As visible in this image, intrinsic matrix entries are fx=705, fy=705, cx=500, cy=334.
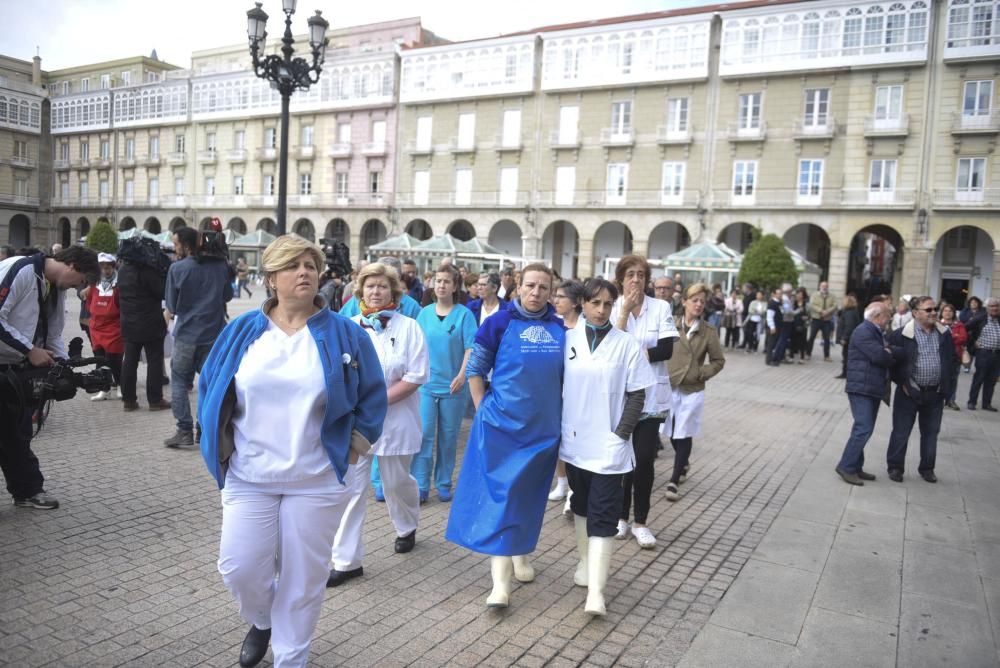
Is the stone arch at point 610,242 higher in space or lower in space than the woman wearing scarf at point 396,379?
higher

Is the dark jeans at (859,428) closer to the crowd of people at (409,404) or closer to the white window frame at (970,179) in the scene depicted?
the crowd of people at (409,404)

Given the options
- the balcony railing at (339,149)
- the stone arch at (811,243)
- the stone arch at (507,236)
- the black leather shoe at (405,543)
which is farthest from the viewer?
the balcony railing at (339,149)

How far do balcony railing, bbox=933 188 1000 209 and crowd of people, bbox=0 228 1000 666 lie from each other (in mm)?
27326

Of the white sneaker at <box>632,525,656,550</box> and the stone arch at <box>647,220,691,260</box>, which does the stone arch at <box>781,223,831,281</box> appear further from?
the white sneaker at <box>632,525,656,550</box>

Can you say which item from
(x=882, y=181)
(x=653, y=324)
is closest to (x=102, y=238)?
(x=882, y=181)

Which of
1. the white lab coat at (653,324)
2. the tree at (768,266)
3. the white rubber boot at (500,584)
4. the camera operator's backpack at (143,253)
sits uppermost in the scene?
the tree at (768,266)

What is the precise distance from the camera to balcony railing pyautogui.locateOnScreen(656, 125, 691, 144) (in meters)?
33.8

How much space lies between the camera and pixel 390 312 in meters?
4.54

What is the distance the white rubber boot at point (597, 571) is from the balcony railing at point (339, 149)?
42172mm

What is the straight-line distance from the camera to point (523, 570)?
14.1ft

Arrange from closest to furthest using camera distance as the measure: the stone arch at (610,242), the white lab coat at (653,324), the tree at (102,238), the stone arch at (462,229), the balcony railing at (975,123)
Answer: the white lab coat at (653,324), the balcony railing at (975,123), the stone arch at (610,242), the stone arch at (462,229), the tree at (102,238)

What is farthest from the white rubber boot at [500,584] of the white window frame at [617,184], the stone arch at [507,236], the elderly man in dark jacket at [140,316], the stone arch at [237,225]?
the stone arch at [237,225]

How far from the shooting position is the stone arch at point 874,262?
33625mm

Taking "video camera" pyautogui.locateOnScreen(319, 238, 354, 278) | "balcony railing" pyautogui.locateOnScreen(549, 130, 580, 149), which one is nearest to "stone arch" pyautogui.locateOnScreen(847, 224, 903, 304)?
"balcony railing" pyautogui.locateOnScreen(549, 130, 580, 149)
